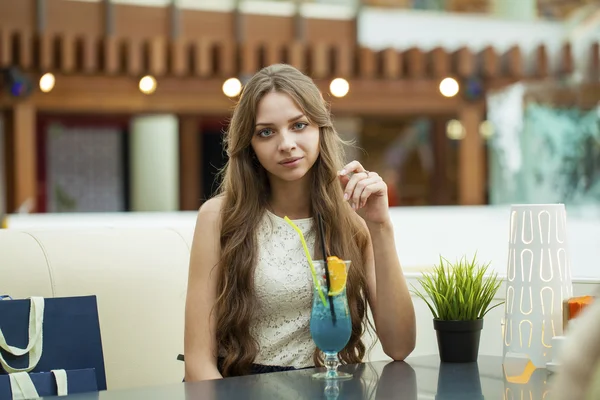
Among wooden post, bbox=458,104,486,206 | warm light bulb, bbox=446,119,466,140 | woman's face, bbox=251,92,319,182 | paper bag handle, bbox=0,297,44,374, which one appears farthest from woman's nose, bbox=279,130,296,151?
warm light bulb, bbox=446,119,466,140

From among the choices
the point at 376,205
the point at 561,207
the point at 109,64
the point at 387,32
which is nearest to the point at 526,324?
the point at 561,207

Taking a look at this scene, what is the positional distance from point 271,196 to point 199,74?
5.87 meters

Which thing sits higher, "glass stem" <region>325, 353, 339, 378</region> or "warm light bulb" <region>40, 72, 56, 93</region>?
"warm light bulb" <region>40, 72, 56, 93</region>

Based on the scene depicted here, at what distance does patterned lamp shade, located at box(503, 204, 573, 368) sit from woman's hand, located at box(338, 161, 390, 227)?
0.99ft

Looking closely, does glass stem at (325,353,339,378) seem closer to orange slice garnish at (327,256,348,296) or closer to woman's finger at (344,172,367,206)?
orange slice garnish at (327,256,348,296)

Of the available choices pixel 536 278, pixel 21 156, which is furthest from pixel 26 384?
pixel 21 156

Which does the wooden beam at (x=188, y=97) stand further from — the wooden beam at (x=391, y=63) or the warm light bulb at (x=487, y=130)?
the warm light bulb at (x=487, y=130)

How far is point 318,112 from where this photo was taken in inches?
82.2

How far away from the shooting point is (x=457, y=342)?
6.05ft

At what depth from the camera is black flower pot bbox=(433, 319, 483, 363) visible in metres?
1.84

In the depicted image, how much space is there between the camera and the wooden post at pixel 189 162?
10445 mm

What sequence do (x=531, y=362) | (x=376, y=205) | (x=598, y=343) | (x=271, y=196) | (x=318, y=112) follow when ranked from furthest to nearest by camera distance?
(x=271, y=196) → (x=318, y=112) → (x=376, y=205) → (x=531, y=362) → (x=598, y=343)

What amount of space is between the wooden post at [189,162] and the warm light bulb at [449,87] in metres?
3.42

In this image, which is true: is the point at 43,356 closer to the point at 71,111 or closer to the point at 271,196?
the point at 271,196
